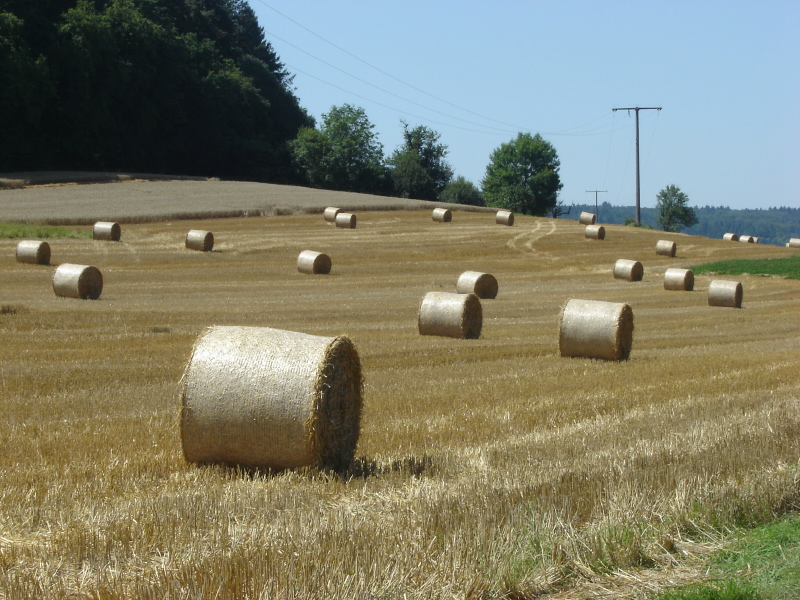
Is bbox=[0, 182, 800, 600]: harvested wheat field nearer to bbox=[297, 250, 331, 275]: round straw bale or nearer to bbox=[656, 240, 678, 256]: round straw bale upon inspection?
bbox=[297, 250, 331, 275]: round straw bale

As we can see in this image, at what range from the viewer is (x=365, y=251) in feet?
126

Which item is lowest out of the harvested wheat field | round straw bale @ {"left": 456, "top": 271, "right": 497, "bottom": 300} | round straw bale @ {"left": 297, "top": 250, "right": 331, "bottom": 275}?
the harvested wheat field

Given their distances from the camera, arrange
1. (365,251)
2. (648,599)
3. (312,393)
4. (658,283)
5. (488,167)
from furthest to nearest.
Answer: (488,167) → (365,251) → (658,283) → (312,393) → (648,599)

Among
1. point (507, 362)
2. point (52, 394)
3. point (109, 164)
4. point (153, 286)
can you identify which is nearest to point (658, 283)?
point (153, 286)

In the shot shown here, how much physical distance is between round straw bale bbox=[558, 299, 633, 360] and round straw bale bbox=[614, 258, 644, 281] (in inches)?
784

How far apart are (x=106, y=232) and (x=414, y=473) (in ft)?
108

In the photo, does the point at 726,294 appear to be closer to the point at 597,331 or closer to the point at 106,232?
the point at 597,331

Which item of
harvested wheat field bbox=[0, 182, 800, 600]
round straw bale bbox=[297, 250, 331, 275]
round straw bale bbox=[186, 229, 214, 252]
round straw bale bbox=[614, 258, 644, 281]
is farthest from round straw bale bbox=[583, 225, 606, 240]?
harvested wheat field bbox=[0, 182, 800, 600]

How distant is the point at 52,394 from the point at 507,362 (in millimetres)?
7331

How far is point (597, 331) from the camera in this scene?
51.0 feet

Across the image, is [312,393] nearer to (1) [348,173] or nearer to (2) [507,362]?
(2) [507,362]

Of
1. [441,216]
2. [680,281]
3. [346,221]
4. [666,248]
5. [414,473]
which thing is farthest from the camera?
[441,216]

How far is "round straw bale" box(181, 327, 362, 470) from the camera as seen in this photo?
284 inches

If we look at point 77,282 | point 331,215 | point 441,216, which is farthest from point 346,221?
point 77,282
